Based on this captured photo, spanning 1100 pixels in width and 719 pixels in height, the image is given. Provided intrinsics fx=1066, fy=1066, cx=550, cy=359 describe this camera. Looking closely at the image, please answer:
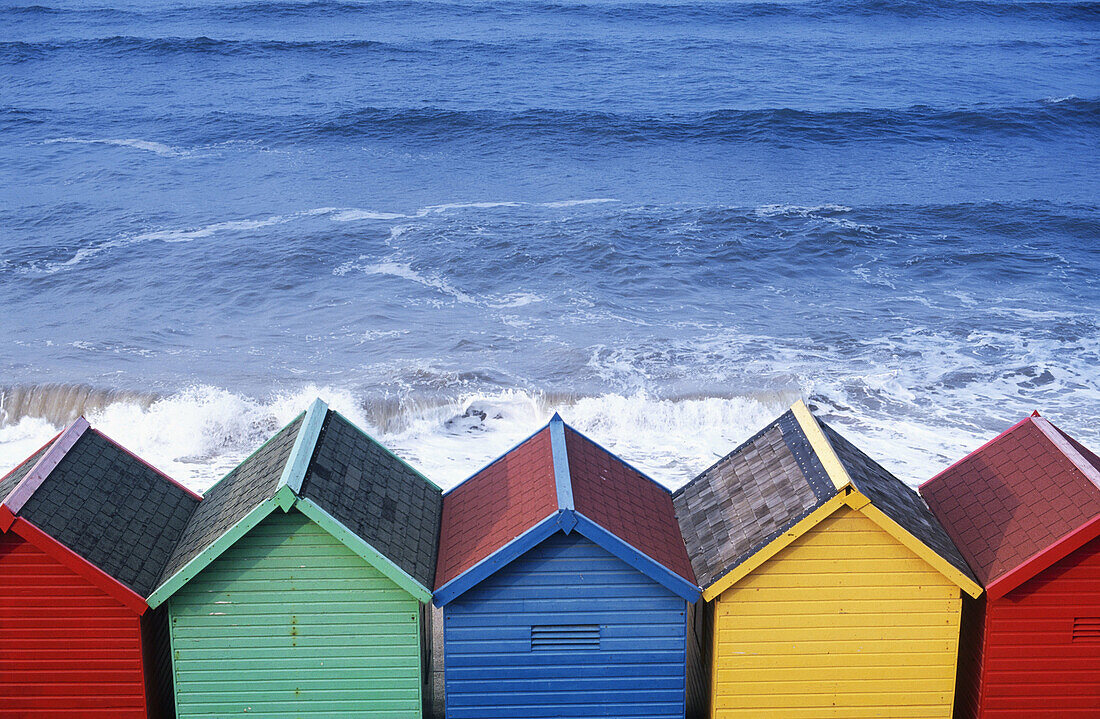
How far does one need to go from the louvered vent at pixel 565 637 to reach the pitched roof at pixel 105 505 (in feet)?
10.1

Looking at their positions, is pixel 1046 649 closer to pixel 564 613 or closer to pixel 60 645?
pixel 564 613

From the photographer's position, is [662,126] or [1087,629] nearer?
[1087,629]

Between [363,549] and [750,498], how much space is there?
3329mm

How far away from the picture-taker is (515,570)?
8.37m

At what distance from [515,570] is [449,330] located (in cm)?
1744

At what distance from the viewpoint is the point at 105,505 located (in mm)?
8977

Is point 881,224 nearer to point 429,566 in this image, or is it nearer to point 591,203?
point 591,203

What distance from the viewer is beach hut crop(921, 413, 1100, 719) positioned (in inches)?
329

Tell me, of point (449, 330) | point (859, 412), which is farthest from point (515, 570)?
point (449, 330)

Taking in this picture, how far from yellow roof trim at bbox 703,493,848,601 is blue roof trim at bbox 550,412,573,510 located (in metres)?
1.30

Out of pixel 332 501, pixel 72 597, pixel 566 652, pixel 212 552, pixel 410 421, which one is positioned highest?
pixel 332 501

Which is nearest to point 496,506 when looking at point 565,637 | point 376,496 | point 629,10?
point 376,496

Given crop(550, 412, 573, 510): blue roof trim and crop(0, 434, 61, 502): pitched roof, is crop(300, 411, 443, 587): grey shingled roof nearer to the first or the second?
crop(550, 412, 573, 510): blue roof trim

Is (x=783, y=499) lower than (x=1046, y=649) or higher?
higher
